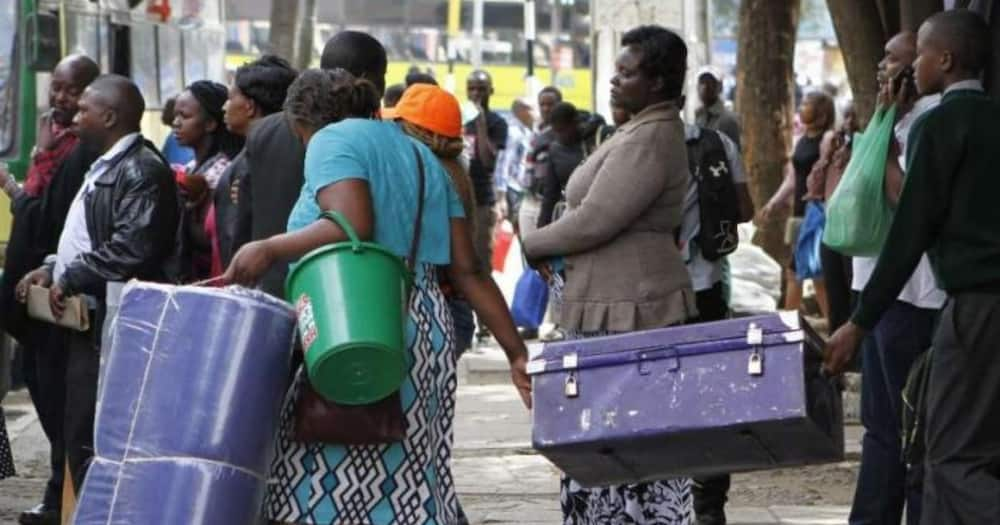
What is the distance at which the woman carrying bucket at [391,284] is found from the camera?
6.00 meters

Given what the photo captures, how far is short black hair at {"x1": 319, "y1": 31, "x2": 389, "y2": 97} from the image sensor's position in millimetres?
7289

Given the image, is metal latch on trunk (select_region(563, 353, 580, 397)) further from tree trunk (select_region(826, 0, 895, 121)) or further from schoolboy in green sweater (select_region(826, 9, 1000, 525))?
tree trunk (select_region(826, 0, 895, 121))

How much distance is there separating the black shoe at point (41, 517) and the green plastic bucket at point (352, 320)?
4.12 metres

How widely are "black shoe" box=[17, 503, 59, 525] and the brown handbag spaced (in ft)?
13.0

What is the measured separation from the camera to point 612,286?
7555 mm

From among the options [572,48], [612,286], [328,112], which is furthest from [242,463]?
[572,48]

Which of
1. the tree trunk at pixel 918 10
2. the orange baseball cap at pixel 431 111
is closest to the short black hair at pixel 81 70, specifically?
the orange baseball cap at pixel 431 111

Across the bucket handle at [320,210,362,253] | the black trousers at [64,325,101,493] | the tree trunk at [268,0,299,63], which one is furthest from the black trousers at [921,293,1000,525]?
the tree trunk at [268,0,299,63]

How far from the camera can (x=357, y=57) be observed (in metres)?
7.29

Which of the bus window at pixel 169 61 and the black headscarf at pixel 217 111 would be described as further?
the bus window at pixel 169 61

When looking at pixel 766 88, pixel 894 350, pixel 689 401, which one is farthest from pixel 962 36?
pixel 766 88

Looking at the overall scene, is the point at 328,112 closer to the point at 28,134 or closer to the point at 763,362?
the point at 763,362

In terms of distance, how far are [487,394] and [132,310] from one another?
9.17 meters

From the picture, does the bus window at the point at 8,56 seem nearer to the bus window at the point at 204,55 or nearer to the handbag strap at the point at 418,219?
the bus window at the point at 204,55
